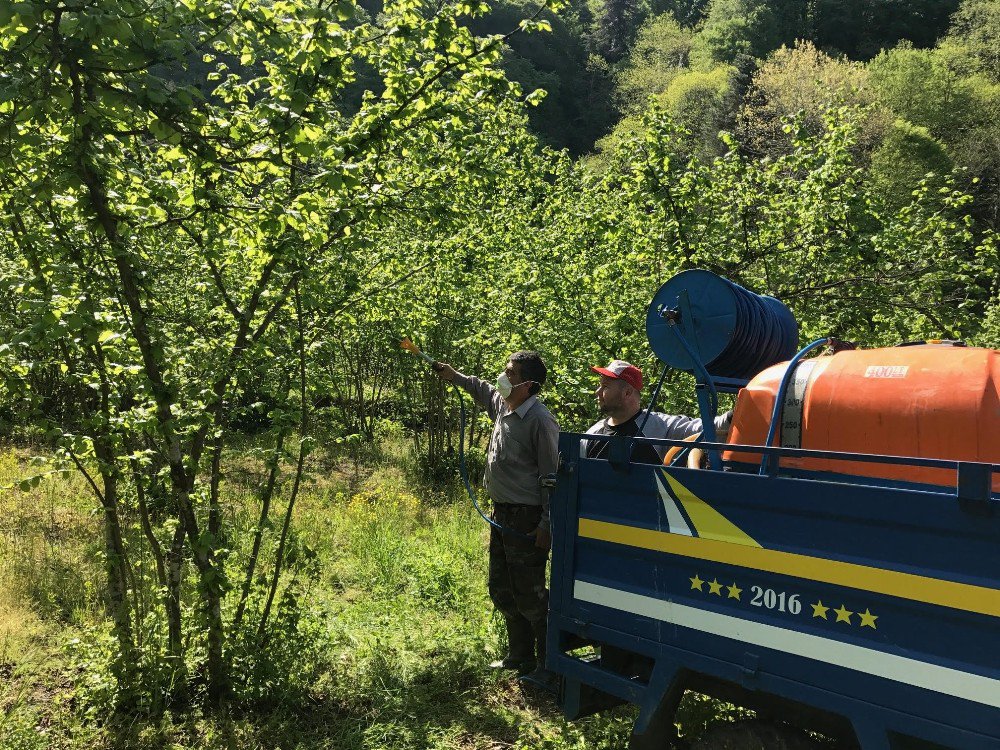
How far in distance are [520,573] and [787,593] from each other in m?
2.29

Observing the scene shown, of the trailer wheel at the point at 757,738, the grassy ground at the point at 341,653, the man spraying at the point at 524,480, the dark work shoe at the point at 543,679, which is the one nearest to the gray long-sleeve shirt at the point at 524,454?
the man spraying at the point at 524,480

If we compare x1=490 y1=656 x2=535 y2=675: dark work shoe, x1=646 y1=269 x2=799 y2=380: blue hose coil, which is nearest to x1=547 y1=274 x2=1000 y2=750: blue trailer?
x1=646 y1=269 x2=799 y2=380: blue hose coil

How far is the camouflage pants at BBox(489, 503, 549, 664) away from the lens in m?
4.50

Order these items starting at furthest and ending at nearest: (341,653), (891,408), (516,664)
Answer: (341,653) → (516,664) → (891,408)

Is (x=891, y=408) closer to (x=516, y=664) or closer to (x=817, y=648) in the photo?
(x=817, y=648)

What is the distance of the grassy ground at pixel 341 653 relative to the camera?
407cm

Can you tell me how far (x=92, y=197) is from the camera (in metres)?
3.47

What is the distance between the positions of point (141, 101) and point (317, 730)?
138 inches

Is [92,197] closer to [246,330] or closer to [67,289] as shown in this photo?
[67,289]

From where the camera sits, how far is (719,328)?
3.36 metres

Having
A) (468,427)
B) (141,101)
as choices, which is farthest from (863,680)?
(468,427)

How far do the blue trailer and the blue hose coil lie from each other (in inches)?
14.1

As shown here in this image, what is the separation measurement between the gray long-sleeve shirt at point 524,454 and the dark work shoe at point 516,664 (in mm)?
1114

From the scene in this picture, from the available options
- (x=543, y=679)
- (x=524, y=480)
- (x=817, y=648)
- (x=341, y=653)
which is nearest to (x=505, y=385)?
(x=524, y=480)
